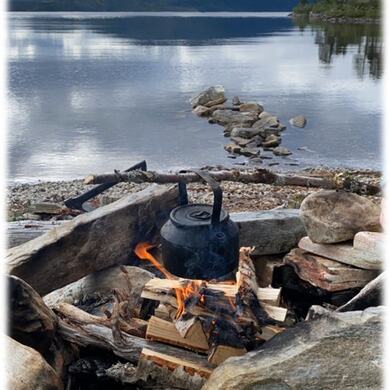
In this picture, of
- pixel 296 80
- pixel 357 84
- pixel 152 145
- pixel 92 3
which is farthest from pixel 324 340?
pixel 92 3

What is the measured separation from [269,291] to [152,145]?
13639 mm

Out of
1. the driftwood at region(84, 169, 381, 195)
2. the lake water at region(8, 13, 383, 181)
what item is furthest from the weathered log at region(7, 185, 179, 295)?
the lake water at region(8, 13, 383, 181)

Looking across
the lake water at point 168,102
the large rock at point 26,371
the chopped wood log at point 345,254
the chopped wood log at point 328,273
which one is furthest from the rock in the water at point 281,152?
the large rock at point 26,371

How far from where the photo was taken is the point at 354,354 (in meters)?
3.22

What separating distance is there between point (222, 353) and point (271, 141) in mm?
13880

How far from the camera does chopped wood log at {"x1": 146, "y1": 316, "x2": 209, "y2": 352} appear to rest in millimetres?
3803

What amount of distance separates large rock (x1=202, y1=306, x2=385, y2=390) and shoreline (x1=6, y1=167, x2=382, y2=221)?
5222mm

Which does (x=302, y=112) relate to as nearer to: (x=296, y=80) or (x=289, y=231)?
(x=296, y=80)

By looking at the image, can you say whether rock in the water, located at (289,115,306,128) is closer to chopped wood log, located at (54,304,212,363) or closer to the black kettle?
Answer: the black kettle

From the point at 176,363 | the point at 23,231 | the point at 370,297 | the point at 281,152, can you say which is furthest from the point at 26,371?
the point at 281,152

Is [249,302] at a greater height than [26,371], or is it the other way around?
[249,302]

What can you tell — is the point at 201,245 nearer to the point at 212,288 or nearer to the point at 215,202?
the point at 215,202

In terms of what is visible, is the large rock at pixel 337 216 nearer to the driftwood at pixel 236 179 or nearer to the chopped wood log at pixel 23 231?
the driftwood at pixel 236 179

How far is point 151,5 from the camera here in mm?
157250
